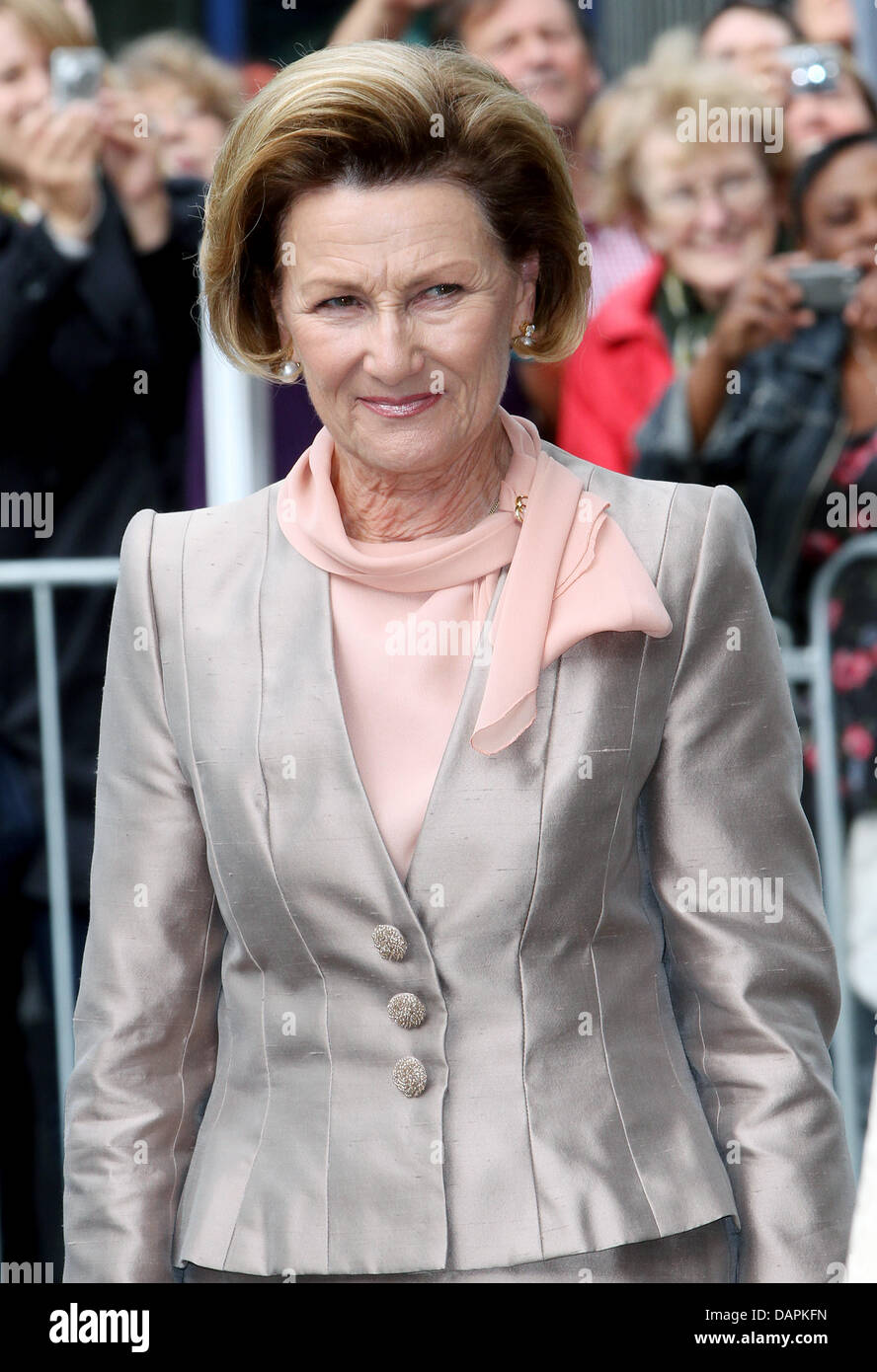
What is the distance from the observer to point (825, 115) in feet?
11.8

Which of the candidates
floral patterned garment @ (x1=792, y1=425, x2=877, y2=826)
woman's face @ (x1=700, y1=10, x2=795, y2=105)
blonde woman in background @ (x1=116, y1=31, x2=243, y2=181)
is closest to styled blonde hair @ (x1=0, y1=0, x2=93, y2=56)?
blonde woman in background @ (x1=116, y1=31, x2=243, y2=181)

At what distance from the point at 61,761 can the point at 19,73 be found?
1.31 m

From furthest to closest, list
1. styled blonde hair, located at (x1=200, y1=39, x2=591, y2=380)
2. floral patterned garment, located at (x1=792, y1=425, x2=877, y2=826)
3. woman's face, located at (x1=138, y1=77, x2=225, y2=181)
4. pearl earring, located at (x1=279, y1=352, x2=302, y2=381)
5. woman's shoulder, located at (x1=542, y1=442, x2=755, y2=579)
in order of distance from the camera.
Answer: woman's face, located at (x1=138, y1=77, x2=225, y2=181) → floral patterned garment, located at (x1=792, y1=425, x2=877, y2=826) → pearl earring, located at (x1=279, y1=352, x2=302, y2=381) → woman's shoulder, located at (x1=542, y1=442, x2=755, y2=579) → styled blonde hair, located at (x1=200, y1=39, x2=591, y2=380)

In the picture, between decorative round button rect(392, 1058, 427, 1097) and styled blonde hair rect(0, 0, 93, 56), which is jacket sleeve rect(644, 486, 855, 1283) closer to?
decorative round button rect(392, 1058, 427, 1097)

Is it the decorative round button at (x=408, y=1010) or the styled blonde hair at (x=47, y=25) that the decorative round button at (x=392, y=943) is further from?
the styled blonde hair at (x=47, y=25)

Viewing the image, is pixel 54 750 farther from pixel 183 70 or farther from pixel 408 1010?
pixel 408 1010

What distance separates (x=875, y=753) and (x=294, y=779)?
6.60ft

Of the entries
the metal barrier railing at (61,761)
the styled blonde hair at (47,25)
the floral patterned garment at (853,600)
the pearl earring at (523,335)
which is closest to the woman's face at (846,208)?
the floral patterned garment at (853,600)

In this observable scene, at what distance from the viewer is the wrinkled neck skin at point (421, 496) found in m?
1.75

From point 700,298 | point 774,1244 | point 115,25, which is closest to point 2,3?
point 115,25

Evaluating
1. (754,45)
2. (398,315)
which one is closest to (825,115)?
(754,45)

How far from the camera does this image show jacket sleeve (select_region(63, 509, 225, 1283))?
1.73 m

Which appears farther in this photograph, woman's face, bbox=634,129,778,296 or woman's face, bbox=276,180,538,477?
woman's face, bbox=634,129,778,296

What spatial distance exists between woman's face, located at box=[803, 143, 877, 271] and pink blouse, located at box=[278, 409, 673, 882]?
6.56ft
